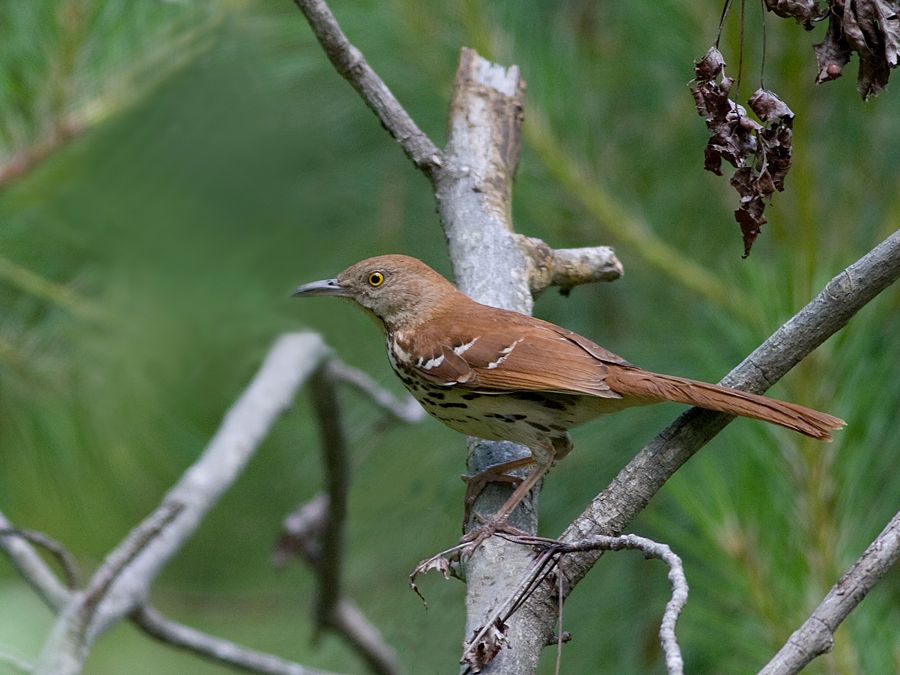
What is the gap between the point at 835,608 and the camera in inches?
66.7

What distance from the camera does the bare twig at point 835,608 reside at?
1.63 meters

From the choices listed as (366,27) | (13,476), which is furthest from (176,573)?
(366,27)

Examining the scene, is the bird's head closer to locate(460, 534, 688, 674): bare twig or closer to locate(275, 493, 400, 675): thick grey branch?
locate(275, 493, 400, 675): thick grey branch

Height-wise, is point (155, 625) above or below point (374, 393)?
below

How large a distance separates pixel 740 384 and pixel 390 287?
1.54m

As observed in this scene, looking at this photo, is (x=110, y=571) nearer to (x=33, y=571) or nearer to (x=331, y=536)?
(x=33, y=571)

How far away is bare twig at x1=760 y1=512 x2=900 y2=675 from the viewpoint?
5.35 ft

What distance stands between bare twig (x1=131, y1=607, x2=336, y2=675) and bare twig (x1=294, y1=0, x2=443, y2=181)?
1617 millimetres

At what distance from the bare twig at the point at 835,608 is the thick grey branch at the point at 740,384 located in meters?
0.55

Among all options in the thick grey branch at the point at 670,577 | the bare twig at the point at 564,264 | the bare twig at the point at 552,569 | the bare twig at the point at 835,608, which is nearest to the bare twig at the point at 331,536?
the bare twig at the point at 564,264

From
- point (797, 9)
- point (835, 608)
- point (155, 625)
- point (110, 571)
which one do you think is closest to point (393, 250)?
point (155, 625)

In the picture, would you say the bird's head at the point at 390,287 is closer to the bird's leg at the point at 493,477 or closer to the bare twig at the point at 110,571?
the bird's leg at the point at 493,477

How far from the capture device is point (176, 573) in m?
6.70

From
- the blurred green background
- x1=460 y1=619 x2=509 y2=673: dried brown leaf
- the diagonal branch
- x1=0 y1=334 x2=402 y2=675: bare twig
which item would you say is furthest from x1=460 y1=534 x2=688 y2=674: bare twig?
the diagonal branch
